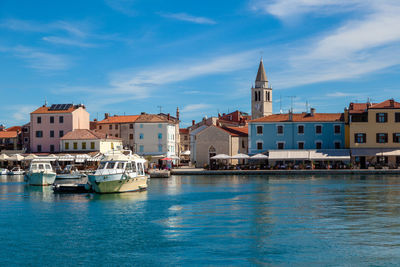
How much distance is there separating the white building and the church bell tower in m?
30.4

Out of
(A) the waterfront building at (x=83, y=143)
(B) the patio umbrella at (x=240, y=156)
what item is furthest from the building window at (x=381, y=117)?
(A) the waterfront building at (x=83, y=143)

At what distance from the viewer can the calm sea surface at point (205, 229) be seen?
66.1 ft

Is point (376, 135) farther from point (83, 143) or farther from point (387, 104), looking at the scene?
point (83, 143)

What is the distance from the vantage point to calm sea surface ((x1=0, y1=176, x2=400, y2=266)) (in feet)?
66.1

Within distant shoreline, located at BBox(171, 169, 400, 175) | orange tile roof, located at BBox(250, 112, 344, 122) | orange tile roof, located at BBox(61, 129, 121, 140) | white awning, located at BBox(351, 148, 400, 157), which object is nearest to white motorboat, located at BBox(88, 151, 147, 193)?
distant shoreline, located at BBox(171, 169, 400, 175)

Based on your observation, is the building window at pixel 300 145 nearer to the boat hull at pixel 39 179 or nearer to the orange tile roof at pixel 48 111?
the boat hull at pixel 39 179

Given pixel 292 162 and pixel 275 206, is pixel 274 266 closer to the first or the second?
pixel 275 206

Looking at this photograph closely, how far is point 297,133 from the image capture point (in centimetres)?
7281

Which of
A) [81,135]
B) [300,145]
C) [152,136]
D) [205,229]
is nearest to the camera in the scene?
[205,229]

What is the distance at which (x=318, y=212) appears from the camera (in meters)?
30.6

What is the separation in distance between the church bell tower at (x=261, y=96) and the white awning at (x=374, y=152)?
45.3m

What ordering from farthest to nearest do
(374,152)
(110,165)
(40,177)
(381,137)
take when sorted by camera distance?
(381,137), (374,152), (40,177), (110,165)

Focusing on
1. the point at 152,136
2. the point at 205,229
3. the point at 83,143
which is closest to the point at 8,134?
the point at 83,143

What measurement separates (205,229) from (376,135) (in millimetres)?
48562
